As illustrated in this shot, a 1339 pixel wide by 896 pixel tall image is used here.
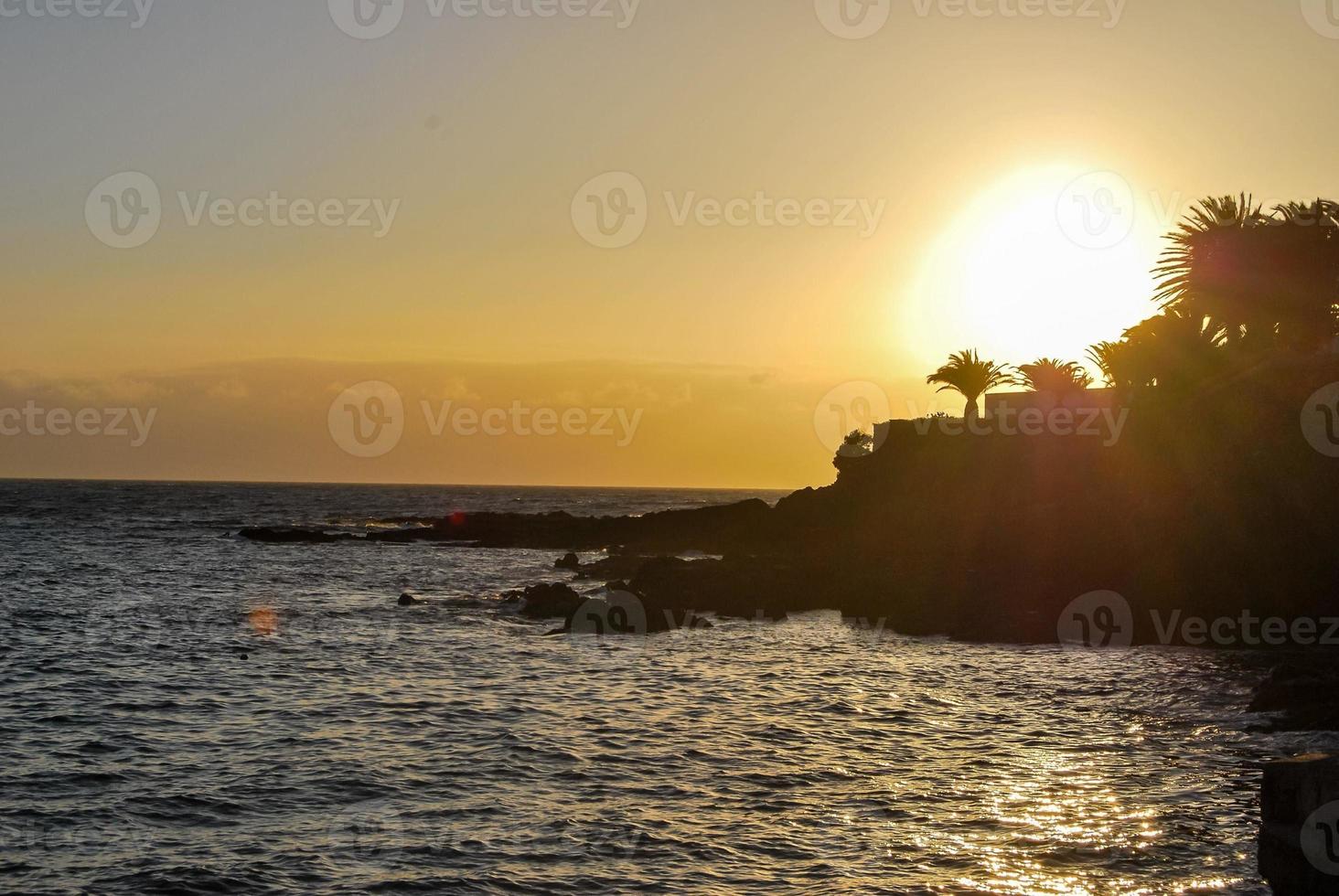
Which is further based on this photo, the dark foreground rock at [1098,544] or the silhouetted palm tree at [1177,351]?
the silhouetted palm tree at [1177,351]

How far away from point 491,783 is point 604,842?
349 centimetres

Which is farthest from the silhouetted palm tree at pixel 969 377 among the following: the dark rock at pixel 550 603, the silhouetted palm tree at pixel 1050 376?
the dark rock at pixel 550 603

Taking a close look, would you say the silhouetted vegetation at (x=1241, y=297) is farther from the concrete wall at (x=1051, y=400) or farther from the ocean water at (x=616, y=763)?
the ocean water at (x=616, y=763)

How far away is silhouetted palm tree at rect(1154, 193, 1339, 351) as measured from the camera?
42656mm

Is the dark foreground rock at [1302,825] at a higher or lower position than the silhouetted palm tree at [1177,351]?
lower

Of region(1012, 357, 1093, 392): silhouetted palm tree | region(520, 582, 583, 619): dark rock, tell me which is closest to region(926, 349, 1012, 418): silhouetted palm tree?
region(1012, 357, 1093, 392): silhouetted palm tree

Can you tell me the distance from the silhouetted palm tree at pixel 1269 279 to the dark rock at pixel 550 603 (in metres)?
26.3

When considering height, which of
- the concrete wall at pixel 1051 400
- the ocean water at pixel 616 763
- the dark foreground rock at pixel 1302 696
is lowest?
the ocean water at pixel 616 763

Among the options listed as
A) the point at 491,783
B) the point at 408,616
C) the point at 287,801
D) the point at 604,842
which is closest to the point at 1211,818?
the point at 604,842

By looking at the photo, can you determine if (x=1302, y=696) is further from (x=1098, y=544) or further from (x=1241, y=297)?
(x=1241, y=297)

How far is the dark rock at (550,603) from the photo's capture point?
3884 centimetres

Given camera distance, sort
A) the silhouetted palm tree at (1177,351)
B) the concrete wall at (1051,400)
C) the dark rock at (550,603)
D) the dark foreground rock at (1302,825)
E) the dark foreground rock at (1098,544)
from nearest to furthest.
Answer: the dark foreground rock at (1302,825) → the dark foreground rock at (1098,544) → the dark rock at (550,603) → the silhouetted palm tree at (1177,351) → the concrete wall at (1051,400)

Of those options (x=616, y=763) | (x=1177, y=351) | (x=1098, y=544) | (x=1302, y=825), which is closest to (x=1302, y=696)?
(x=1302, y=825)

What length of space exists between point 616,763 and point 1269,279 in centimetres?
3613
